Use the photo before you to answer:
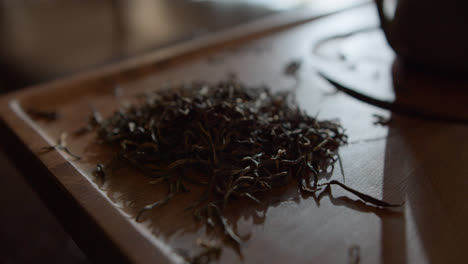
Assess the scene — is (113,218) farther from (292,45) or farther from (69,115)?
(292,45)

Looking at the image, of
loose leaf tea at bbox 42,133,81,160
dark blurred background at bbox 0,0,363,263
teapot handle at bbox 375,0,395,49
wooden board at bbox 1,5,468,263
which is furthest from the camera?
dark blurred background at bbox 0,0,363,263

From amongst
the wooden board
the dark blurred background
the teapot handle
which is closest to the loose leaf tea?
the wooden board

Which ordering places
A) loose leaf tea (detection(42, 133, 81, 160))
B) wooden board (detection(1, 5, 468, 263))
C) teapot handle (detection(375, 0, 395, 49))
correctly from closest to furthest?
wooden board (detection(1, 5, 468, 263)) < loose leaf tea (detection(42, 133, 81, 160)) < teapot handle (detection(375, 0, 395, 49))

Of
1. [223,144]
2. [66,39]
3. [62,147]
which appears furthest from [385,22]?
[66,39]

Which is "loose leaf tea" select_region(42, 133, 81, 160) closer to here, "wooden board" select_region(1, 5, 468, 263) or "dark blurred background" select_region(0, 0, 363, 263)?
"wooden board" select_region(1, 5, 468, 263)

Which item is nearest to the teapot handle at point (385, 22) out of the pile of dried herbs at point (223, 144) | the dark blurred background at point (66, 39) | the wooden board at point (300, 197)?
the wooden board at point (300, 197)

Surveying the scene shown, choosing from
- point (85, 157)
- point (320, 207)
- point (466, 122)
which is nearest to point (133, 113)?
point (85, 157)

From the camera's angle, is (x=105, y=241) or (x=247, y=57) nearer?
(x=105, y=241)
